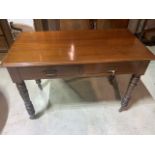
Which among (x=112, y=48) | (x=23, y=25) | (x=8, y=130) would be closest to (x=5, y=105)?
(x=8, y=130)

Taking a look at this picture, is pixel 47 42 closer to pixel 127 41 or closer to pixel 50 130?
pixel 127 41

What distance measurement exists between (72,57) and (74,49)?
0.41 ft

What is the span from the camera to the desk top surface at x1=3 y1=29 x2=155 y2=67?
1.05 metres

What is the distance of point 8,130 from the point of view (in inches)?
55.1

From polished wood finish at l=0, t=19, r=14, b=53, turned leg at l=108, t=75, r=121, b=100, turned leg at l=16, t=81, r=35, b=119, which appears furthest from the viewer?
polished wood finish at l=0, t=19, r=14, b=53

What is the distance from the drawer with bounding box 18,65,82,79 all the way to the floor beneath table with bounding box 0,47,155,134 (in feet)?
1.89

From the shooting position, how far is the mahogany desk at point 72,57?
1.05 meters

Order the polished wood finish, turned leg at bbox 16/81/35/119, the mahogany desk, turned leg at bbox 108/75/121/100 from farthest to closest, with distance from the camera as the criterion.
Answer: the polished wood finish < turned leg at bbox 108/75/121/100 < turned leg at bbox 16/81/35/119 < the mahogany desk

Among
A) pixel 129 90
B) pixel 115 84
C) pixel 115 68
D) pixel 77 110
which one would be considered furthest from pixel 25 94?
pixel 115 84

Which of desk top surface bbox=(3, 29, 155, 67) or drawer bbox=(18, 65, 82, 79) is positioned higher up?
desk top surface bbox=(3, 29, 155, 67)

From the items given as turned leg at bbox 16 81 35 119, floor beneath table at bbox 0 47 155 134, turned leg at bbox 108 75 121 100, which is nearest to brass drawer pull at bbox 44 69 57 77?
turned leg at bbox 16 81 35 119

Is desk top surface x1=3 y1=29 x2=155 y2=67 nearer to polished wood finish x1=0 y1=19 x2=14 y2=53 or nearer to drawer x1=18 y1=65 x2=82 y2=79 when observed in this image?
drawer x1=18 y1=65 x2=82 y2=79

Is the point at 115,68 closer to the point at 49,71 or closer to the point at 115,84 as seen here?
the point at 49,71
